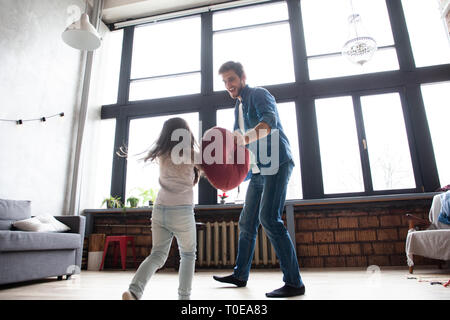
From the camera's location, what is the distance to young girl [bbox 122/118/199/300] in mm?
1260

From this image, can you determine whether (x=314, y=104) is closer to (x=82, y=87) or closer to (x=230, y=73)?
(x=230, y=73)

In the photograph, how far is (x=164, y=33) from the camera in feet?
16.9

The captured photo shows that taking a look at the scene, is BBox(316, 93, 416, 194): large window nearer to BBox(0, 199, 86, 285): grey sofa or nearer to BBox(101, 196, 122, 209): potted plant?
BBox(101, 196, 122, 209): potted plant

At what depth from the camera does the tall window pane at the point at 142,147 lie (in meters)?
4.43

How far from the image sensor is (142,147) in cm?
462

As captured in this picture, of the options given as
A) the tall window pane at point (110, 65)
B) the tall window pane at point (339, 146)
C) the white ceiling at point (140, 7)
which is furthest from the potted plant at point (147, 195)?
the white ceiling at point (140, 7)

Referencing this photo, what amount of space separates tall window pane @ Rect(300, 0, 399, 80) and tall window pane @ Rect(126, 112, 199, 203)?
6.64ft

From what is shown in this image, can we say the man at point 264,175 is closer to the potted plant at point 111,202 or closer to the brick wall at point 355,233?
the brick wall at point 355,233

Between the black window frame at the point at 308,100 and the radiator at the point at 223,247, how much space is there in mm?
464

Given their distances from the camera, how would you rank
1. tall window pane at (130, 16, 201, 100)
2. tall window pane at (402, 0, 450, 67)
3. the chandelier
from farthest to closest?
tall window pane at (130, 16, 201, 100) < tall window pane at (402, 0, 450, 67) < the chandelier

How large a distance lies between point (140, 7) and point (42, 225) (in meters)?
3.88

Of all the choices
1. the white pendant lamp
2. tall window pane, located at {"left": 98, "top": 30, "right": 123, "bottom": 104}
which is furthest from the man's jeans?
tall window pane, located at {"left": 98, "top": 30, "right": 123, "bottom": 104}

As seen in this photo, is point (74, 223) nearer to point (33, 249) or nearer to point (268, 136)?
point (33, 249)
